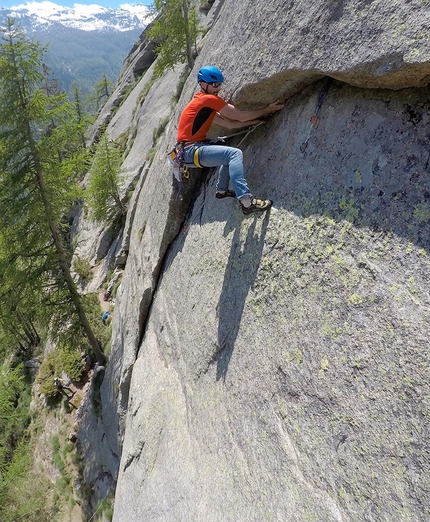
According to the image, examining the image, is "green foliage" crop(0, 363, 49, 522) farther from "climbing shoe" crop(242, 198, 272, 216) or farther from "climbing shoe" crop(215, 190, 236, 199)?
"climbing shoe" crop(242, 198, 272, 216)

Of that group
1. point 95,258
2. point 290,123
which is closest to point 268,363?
point 290,123

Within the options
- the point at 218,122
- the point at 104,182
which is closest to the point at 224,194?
the point at 218,122

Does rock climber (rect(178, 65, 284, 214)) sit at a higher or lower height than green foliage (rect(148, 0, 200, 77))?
lower

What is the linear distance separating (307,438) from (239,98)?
640 cm

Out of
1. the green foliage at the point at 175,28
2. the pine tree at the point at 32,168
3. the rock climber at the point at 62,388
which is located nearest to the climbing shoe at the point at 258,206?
the pine tree at the point at 32,168

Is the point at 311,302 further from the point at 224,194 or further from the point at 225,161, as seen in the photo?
the point at 225,161

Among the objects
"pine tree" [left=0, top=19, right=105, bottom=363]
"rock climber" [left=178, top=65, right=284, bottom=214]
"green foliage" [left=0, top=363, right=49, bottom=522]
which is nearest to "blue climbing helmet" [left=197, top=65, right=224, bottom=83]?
"rock climber" [left=178, top=65, right=284, bottom=214]

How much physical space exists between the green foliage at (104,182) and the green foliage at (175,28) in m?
8.71

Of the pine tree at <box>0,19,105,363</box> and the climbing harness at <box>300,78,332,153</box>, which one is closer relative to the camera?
the climbing harness at <box>300,78,332,153</box>

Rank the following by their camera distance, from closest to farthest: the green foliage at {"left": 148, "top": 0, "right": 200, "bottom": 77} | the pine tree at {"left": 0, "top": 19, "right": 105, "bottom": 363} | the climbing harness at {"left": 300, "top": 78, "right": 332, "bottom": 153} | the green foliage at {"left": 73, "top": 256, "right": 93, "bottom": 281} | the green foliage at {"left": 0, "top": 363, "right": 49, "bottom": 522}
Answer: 1. the climbing harness at {"left": 300, "top": 78, "right": 332, "bottom": 153}
2. the pine tree at {"left": 0, "top": 19, "right": 105, "bottom": 363}
3. the green foliage at {"left": 0, "top": 363, "right": 49, "bottom": 522}
4. the green foliage at {"left": 73, "top": 256, "right": 93, "bottom": 281}
5. the green foliage at {"left": 148, "top": 0, "right": 200, "bottom": 77}

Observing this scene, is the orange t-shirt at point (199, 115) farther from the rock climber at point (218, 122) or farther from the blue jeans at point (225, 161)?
the blue jeans at point (225, 161)

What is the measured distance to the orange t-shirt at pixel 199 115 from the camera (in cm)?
683

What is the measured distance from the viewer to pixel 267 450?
510 cm

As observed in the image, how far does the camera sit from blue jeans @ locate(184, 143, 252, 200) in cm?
633
